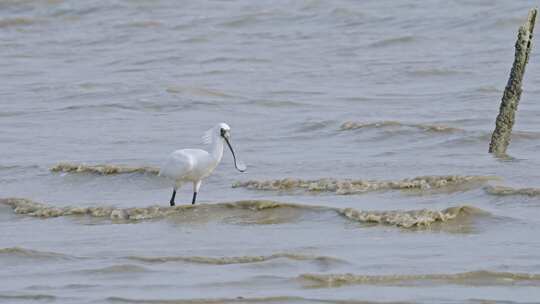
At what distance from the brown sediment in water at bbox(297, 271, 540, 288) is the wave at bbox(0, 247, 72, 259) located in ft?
6.71

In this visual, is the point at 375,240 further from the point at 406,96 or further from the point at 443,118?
the point at 406,96

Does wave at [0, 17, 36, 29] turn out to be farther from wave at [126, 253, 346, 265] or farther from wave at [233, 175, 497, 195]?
wave at [126, 253, 346, 265]

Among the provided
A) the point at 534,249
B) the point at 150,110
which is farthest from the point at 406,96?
the point at 534,249

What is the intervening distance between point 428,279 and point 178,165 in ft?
12.1

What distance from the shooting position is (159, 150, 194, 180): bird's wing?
37.0 feet

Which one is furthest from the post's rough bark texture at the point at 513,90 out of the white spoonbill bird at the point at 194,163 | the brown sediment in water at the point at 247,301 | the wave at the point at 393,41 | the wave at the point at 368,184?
the wave at the point at 393,41

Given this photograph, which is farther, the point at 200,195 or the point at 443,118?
the point at 443,118

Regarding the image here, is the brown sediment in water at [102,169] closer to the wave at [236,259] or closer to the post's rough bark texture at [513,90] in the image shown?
the post's rough bark texture at [513,90]

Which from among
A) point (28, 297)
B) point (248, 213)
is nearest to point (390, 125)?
point (248, 213)

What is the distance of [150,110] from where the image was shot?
58.4 ft

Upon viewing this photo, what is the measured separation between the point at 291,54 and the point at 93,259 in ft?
45.0

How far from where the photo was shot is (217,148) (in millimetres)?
11445

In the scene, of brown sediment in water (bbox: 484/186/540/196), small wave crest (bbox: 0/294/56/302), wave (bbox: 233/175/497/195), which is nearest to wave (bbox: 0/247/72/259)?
small wave crest (bbox: 0/294/56/302)

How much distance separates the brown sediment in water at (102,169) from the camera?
1333cm
